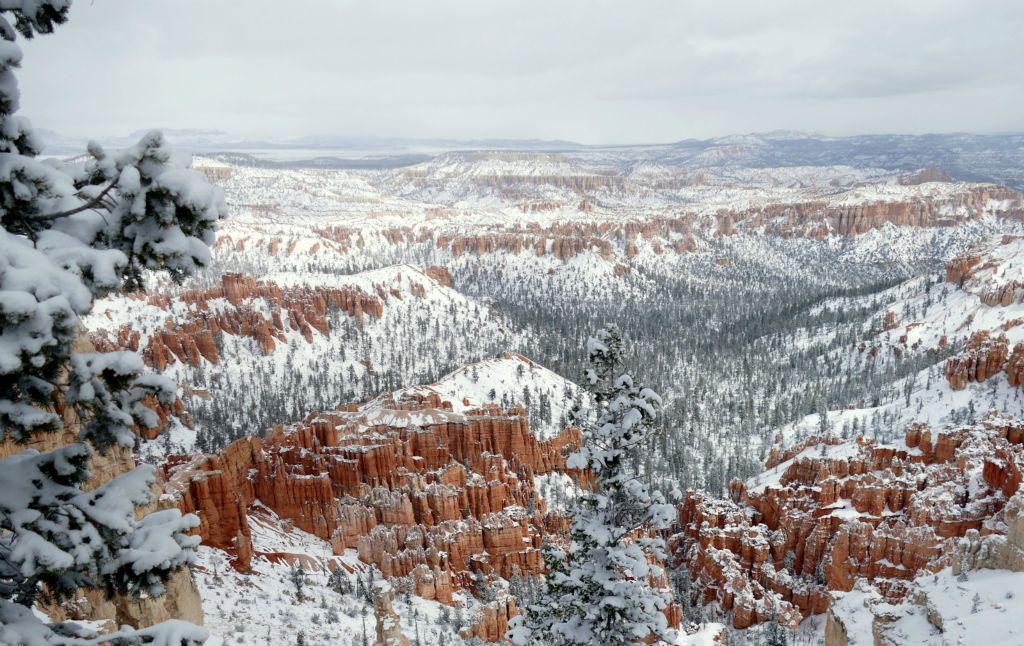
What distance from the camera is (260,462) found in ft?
162

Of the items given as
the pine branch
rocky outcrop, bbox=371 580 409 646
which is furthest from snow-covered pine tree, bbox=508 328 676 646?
rocky outcrop, bbox=371 580 409 646

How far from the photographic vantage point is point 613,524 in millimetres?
10805

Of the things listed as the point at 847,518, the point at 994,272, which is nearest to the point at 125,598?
the point at 847,518

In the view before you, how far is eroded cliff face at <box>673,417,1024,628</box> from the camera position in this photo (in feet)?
133

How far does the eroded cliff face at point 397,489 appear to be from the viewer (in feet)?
135

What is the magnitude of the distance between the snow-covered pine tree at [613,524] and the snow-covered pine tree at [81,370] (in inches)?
293

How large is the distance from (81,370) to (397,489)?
4760 cm

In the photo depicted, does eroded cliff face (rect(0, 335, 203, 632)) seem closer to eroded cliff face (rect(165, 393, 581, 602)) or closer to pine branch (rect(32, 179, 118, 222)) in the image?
pine branch (rect(32, 179, 118, 222))

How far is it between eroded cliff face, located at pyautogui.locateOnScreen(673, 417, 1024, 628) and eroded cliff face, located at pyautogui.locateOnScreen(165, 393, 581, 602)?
14.0 metres

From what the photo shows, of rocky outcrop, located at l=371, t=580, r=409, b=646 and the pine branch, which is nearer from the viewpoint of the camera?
the pine branch

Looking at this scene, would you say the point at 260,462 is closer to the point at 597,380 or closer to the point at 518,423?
the point at 518,423

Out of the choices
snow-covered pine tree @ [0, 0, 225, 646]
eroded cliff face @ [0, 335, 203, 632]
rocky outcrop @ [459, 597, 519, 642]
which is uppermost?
snow-covered pine tree @ [0, 0, 225, 646]

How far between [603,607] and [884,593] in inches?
1500

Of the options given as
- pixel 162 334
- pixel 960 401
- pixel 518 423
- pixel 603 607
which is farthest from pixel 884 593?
pixel 162 334
